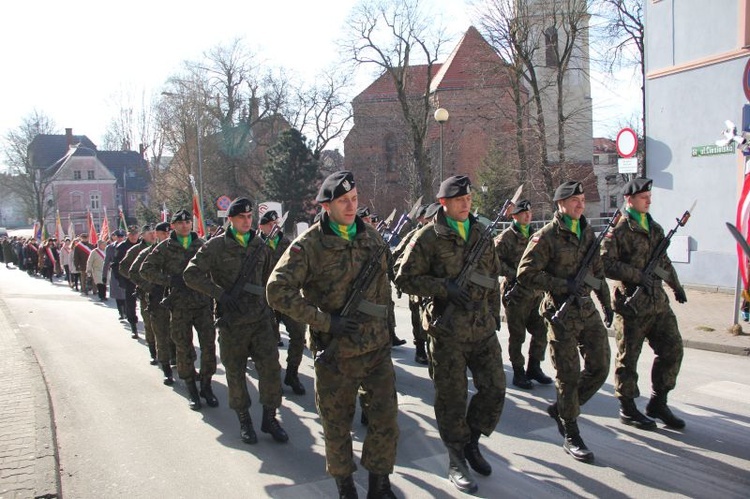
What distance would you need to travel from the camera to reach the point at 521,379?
279 inches

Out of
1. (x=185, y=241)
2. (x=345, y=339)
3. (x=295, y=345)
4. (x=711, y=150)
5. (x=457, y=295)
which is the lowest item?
(x=295, y=345)

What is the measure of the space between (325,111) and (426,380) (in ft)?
138

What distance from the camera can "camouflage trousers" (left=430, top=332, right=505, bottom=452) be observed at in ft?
14.8

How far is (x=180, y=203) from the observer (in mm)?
44438

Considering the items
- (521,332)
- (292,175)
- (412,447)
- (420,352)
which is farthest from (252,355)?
(292,175)

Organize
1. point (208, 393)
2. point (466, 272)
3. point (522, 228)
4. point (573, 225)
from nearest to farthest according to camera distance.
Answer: point (466, 272) < point (573, 225) < point (208, 393) < point (522, 228)

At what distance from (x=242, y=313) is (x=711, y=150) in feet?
41.4

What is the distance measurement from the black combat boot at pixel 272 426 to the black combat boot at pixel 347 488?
5.41ft

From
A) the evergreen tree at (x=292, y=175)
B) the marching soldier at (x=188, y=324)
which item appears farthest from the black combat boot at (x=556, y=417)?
the evergreen tree at (x=292, y=175)

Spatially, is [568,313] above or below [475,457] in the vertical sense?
above

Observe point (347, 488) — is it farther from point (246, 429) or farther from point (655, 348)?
point (655, 348)

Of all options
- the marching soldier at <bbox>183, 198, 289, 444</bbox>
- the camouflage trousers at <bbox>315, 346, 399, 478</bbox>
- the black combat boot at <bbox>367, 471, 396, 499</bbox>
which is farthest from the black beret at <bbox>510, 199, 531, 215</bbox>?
the black combat boot at <bbox>367, 471, 396, 499</bbox>

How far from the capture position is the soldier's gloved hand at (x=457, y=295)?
4402mm

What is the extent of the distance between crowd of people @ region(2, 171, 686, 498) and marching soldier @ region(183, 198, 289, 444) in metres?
0.01
